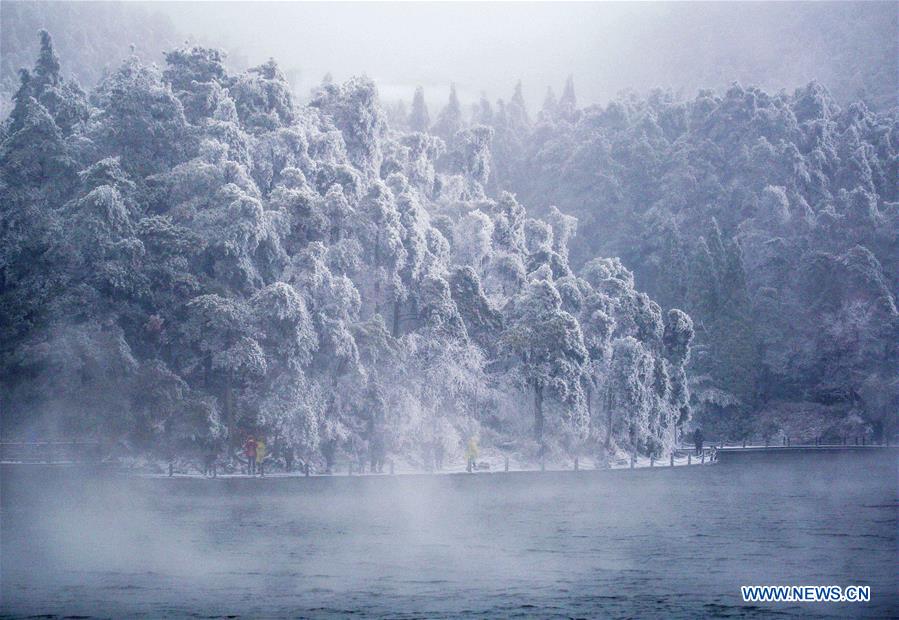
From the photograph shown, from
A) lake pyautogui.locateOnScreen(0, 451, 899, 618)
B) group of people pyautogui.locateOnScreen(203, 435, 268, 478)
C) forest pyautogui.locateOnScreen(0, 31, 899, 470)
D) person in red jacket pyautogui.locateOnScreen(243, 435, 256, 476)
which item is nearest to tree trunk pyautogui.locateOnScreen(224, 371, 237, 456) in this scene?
forest pyautogui.locateOnScreen(0, 31, 899, 470)


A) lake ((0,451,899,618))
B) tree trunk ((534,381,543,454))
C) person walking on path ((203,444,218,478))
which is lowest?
lake ((0,451,899,618))

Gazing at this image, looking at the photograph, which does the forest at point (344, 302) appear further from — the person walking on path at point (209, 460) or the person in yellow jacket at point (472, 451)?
the person in yellow jacket at point (472, 451)

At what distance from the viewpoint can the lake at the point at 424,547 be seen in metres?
28.7

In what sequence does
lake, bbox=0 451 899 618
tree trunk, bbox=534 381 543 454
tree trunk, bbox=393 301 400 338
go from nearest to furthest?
lake, bbox=0 451 899 618 → tree trunk, bbox=534 381 543 454 → tree trunk, bbox=393 301 400 338

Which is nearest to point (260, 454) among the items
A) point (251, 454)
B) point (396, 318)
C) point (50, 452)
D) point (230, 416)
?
point (251, 454)

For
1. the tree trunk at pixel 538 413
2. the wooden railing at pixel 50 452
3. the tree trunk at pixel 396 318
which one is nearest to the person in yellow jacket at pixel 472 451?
the tree trunk at pixel 538 413

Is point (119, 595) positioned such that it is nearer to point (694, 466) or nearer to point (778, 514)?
point (778, 514)

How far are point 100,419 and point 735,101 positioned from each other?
338ft

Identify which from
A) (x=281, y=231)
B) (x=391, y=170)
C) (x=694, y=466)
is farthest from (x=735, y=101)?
(x=281, y=231)

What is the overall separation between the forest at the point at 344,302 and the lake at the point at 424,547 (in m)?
7.81

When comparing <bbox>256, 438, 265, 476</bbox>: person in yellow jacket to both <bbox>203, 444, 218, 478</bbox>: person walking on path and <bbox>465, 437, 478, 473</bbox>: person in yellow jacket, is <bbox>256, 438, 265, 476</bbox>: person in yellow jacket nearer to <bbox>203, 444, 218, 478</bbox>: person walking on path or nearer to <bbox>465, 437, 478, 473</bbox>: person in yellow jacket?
<bbox>203, 444, 218, 478</bbox>: person walking on path

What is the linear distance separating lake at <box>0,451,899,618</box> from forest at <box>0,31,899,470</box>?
7.81 meters

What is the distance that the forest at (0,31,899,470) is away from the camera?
214 ft

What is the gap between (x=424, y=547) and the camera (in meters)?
38.4
